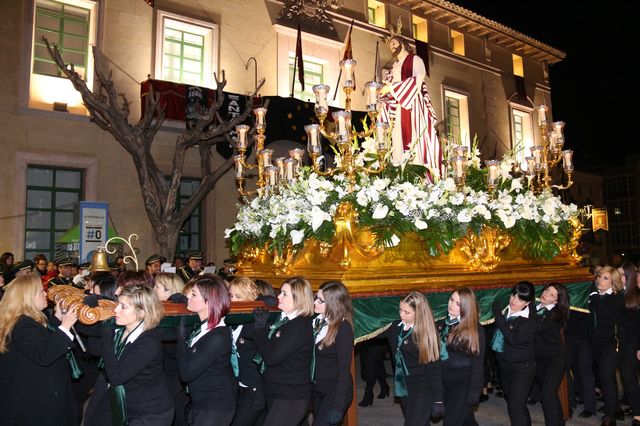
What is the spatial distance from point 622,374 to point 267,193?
5.08m

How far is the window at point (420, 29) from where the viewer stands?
76.9 feet

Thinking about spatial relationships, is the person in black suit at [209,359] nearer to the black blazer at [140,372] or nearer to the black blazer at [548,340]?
the black blazer at [140,372]

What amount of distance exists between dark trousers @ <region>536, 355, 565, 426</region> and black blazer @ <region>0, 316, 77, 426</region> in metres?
4.89

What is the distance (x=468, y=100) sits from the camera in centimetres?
2489

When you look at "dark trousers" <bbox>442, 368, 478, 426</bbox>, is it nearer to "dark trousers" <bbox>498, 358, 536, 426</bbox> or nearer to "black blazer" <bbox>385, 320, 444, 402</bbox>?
"black blazer" <bbox>385, 320, 444, 402</bbox>

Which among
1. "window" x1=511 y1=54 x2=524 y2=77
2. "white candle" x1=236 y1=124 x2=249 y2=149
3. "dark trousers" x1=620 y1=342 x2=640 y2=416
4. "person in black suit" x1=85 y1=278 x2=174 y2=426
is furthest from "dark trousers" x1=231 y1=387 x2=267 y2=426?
"window" x1=511 y1=54 x2=524 y2=77

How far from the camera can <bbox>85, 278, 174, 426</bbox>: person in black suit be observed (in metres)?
3.80

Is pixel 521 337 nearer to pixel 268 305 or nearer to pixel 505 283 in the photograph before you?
pixel 505 283

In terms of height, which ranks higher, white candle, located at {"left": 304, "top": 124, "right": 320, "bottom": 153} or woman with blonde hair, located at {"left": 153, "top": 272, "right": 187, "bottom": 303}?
white candle, located at {"left": 304, "top": 124, "right": 320, "bottom": 153}

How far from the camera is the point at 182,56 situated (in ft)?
54.4

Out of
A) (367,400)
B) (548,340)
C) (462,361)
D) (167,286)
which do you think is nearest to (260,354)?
(167,286)

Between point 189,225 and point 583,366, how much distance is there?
40.3ft

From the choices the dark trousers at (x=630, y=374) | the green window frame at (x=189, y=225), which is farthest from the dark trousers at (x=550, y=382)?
the green window frame at (x=189, y=225)

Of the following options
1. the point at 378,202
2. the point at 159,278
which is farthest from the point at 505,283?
the point at 159,278
